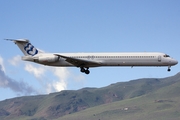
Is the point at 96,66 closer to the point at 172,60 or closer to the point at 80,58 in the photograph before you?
the point at 80,58

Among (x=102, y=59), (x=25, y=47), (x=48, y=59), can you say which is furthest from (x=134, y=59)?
(x=25, y=47)

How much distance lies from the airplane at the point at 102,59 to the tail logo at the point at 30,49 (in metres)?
2.55

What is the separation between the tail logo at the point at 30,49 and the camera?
9362cm

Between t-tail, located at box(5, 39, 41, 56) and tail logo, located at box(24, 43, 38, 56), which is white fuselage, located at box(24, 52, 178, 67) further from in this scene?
t-tail, located at box(5, 39, 41, 56)

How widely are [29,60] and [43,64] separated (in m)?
3.43

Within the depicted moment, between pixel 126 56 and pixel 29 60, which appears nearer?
pixel 126 56

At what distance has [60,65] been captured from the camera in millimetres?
89688

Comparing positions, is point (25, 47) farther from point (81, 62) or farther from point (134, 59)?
point (134, 59)

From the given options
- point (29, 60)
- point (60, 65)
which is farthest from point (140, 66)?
point (29, 60)

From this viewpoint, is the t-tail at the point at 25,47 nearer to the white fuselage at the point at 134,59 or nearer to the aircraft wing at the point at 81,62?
the aircraft wing at the point at 81,62

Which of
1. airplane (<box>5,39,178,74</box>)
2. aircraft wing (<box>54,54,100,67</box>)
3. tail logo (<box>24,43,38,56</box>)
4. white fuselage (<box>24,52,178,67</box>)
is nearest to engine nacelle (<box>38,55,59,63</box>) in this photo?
airplane (<box>5,39,178,74</box>)

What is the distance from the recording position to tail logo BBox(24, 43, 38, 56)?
307 feet

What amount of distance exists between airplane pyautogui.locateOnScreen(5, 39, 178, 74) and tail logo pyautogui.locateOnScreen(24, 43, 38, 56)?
100 inches

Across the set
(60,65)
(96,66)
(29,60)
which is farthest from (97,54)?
(29,60)
